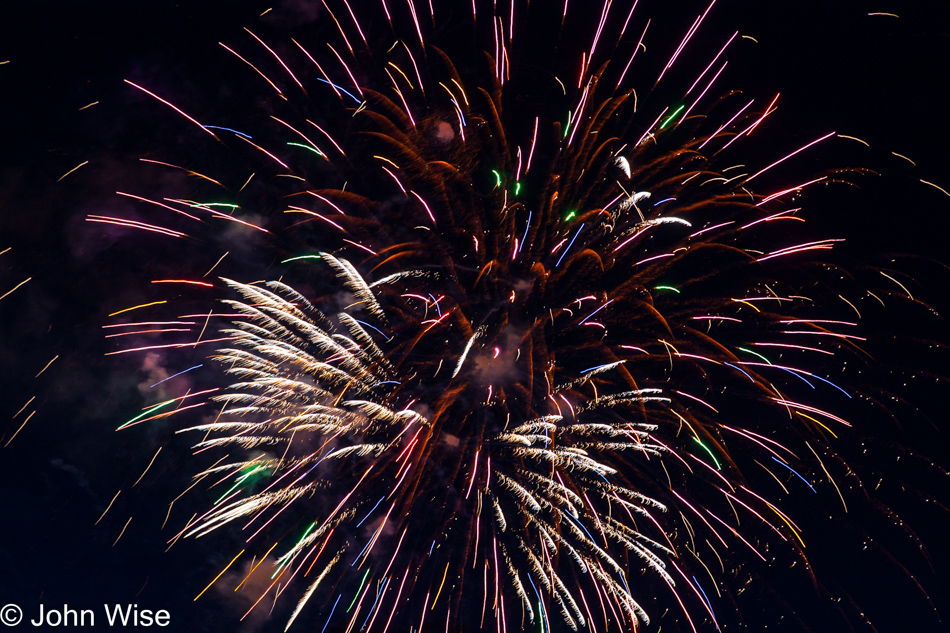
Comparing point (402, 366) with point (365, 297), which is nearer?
point (365, 297)

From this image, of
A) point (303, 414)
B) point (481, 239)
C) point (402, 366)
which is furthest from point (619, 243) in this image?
point (303, 414)

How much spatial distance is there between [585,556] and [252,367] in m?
7.57

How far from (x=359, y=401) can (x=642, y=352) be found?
5.40 metres

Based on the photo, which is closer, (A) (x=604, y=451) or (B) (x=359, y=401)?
(B) (x=359, y=401)

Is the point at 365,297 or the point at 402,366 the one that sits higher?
the point at 365,297

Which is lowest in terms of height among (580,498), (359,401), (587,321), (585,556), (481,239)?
(585,556)

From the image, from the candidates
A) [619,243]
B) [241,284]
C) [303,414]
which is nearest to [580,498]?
[619,243]

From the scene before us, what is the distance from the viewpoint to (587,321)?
8.36 metres

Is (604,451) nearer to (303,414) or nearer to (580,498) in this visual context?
(580,498)

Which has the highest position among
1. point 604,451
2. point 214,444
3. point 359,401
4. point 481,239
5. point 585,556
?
point 481,239

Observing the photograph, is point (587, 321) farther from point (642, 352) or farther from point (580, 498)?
point (580, 498)

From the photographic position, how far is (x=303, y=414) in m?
8.15

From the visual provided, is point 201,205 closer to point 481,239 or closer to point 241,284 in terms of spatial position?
point 241,284

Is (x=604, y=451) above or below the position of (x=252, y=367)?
below
